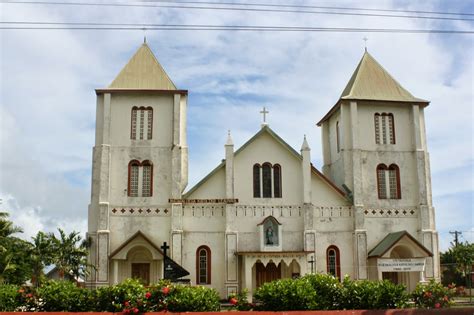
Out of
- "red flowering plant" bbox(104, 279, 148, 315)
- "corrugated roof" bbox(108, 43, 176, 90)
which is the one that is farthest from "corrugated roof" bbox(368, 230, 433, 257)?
"red flowering plant" bbox(104, 279, 148, 315)

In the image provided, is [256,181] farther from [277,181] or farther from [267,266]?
[267,266]

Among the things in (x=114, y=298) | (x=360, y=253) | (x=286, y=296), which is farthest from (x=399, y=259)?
(x=114, y=298)

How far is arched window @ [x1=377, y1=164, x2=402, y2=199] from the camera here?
120ft

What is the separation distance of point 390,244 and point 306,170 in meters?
6.56

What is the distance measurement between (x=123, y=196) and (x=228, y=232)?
21.7ft

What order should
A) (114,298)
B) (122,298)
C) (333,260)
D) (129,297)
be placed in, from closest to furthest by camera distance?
(129,297) < (122,298) < (114,298) < (333,260)

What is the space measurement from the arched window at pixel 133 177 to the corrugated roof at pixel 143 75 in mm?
4813

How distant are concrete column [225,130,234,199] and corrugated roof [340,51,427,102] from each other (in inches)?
326

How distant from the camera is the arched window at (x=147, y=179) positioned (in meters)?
34.8

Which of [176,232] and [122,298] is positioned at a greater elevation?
[176,232]

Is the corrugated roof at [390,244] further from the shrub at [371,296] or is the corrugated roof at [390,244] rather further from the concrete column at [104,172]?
the concrete column at [104,172]

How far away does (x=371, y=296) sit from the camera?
20703 millimetres

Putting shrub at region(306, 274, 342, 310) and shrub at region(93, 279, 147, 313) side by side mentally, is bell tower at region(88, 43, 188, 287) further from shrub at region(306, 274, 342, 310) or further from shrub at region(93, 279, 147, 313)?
shrub at region(306, 274, 342, 310)

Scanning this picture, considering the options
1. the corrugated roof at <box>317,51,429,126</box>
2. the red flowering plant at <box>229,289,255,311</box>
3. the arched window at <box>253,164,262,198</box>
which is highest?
the corrugated roof at <box>317,51,429,126</box>
